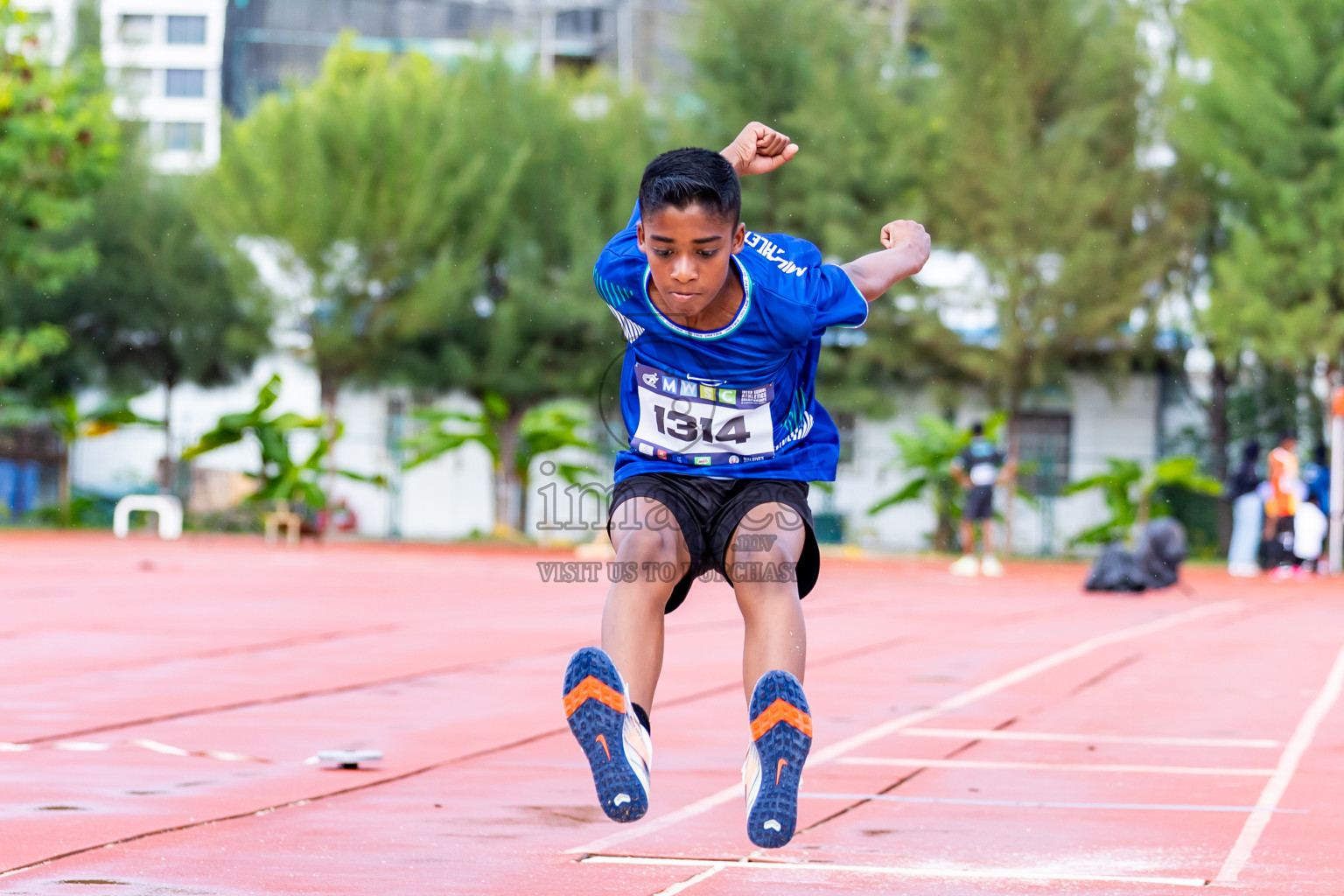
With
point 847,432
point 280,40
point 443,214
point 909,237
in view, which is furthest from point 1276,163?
point 280,40

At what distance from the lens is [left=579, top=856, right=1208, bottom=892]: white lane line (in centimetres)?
446

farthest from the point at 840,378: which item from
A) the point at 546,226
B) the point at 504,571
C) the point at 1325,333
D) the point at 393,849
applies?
the point at 393,849

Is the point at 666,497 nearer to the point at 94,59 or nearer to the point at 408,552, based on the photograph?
the point at 408,552

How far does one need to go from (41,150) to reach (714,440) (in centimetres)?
2341

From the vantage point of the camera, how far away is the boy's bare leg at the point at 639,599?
418cm

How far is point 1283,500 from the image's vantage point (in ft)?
74.9

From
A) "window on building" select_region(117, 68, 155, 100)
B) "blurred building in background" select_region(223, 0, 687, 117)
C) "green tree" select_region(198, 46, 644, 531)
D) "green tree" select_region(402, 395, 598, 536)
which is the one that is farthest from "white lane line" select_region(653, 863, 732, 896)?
"blurred building in background" select_region(223, 0, 687, 117)

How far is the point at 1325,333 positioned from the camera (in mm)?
26266

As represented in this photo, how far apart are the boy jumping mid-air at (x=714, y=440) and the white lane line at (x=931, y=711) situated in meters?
0.93

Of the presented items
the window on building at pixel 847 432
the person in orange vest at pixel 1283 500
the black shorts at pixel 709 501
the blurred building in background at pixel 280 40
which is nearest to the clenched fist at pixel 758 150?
the black shorts at pixel 709 501

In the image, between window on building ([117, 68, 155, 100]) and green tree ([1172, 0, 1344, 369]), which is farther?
window on building ([117, 68, 155, 100])

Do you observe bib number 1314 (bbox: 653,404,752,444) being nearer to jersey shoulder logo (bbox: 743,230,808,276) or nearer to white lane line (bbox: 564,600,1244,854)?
jersey shoulder logo (bbox: 743,230,808,276)

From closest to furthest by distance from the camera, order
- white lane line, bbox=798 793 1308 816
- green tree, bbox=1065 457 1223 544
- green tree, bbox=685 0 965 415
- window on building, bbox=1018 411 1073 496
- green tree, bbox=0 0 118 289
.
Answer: white lane line, bbox=798 793 1308 816 < green tree, bbox=0 0 118 289 < green tree, bbox=1065 457 1223 544 < green tree, bbox=685 0 965 415 < window on building, bbox=1018 411 1073 496

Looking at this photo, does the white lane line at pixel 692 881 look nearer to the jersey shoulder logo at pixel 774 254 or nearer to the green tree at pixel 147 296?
the jersey shoulder logo at pixel 774 254
